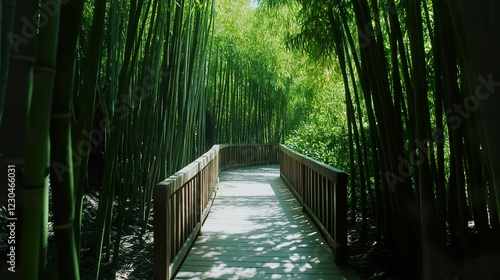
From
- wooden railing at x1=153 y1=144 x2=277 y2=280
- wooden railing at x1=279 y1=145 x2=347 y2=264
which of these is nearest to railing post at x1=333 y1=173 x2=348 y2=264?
wooden railing at x1=279 y1=145 x2=347 y2=264

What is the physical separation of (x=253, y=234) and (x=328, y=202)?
699 millimetres

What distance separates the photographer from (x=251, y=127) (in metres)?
10.8

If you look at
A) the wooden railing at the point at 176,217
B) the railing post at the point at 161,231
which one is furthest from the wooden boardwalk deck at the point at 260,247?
the railing post at the point at 161,231

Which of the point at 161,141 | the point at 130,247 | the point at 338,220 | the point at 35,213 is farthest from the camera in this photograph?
the point at 161,141

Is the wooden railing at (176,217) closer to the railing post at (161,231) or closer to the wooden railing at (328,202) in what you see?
the railing post at (161,231)

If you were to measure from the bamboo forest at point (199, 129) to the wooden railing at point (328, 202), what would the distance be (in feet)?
0.11

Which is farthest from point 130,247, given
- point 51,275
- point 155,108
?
point 51,275

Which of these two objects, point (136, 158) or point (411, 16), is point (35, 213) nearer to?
point (411, 16)

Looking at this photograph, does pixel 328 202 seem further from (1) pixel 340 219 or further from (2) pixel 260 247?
(2) pixel 260 247

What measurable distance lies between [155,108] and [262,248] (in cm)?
150

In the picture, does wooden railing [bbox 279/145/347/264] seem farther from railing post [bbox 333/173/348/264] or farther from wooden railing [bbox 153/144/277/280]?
wooden railing [bbox 153/144/277/280]

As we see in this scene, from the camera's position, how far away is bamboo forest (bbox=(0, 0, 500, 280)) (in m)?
0.71

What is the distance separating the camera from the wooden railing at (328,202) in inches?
96.3

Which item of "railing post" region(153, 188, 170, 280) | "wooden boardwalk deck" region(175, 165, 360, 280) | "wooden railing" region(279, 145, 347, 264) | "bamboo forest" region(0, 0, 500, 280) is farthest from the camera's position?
"wooden railing" region(279, 145, 347, 264)
